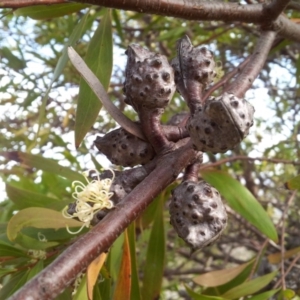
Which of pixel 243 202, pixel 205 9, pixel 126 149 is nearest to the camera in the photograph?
pixel 126 149

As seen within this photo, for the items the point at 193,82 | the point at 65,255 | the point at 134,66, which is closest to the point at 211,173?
the point at 193,82

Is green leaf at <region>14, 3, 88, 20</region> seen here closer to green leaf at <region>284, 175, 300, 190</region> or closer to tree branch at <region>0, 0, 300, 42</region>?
tree branch at <region>0, 0, 300, 42</region>

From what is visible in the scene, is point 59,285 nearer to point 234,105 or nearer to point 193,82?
point 234,105

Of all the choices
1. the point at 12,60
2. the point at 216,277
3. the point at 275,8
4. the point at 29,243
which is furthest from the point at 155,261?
the point at 12,60

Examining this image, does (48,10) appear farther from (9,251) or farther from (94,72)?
(9,251)

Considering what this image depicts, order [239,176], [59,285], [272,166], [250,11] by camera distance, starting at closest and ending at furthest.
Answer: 1. [59,285]
2. [250,11]
3. [239,176]
4. [272,166]

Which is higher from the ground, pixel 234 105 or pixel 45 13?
pixel 45 13
